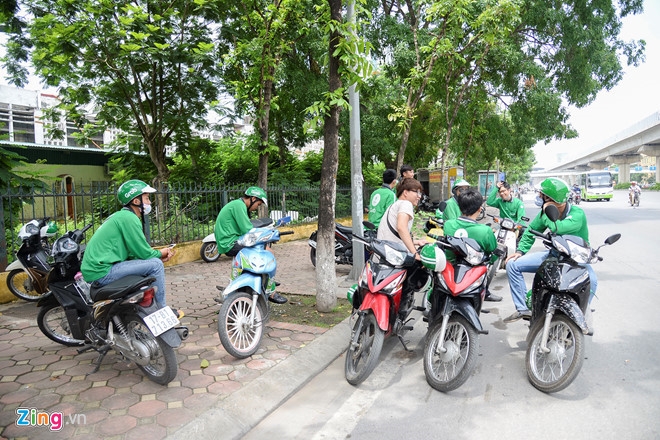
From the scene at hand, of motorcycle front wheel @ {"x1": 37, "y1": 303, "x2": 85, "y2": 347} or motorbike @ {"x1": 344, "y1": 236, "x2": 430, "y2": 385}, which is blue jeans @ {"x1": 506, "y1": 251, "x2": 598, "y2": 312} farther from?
motorcycle front wheel @ {"x1": 37, "y1": 303, "x2": 85, "y2": 347}

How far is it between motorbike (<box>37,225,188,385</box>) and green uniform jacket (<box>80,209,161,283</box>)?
15 cm

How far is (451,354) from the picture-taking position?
3.18 metres

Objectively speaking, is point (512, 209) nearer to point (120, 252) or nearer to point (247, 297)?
point (247, 297)

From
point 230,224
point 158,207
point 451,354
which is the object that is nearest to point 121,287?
point 230,224

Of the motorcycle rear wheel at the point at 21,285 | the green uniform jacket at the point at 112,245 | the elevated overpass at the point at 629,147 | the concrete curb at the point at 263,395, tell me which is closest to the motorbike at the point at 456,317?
the concrete curb at the point at 263,395

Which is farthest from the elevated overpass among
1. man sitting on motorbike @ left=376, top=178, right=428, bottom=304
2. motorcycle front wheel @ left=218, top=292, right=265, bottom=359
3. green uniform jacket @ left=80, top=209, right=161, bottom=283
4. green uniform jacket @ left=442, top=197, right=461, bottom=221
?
green uniform jacket @ left=80, top=209, right=161, bottom=283

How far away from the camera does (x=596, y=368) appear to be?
352cm

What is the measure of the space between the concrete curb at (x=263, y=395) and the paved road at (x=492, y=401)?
0.07 metres

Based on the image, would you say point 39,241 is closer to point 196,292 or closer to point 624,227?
point 196,292

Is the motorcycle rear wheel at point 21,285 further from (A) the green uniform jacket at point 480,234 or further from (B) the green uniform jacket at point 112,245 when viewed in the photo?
(A) the green uniform jacket at point 480,234

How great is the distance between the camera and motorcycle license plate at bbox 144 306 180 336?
10.1ft

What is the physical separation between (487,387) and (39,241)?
545cm

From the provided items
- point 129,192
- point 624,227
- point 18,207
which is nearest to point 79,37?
point 18,207

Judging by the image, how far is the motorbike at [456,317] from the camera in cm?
314
